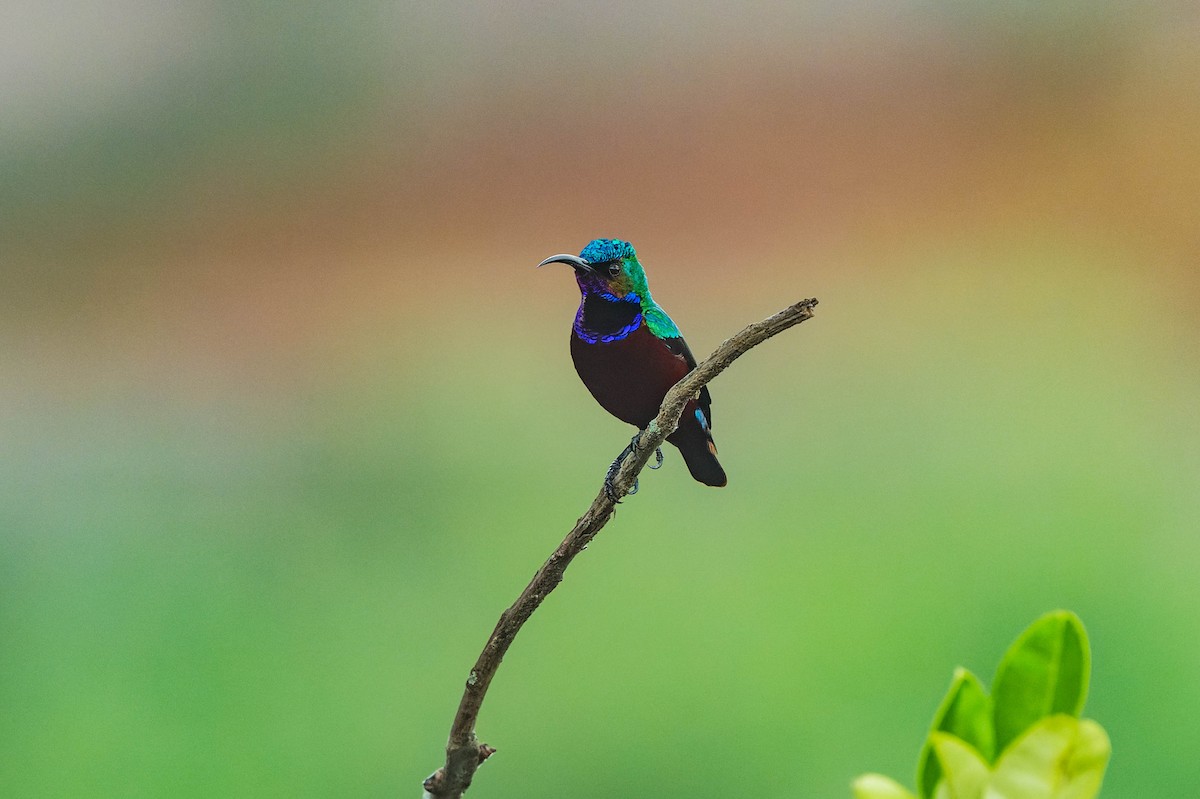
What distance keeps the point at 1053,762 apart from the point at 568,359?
1.27 metres

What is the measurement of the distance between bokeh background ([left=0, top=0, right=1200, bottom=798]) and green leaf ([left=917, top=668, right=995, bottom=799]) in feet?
3.60

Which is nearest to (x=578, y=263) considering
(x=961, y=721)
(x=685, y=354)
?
(x=685, y=354)

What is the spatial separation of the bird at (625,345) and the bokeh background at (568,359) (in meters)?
0.65

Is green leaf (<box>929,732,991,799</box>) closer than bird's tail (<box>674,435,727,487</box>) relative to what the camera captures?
Yes

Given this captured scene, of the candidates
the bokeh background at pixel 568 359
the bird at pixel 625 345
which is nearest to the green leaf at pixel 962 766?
the bird at pixel 625 345

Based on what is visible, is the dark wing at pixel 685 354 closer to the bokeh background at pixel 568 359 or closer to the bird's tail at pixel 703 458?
the bird's tail at pixel 703 458

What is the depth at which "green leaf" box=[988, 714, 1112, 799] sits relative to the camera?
0.39m

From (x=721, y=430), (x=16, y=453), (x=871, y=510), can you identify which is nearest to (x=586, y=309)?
(x=721, y=430)

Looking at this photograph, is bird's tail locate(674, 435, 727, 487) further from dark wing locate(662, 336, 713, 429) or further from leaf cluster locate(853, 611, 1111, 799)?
leaf cluster locate(853, 611, 1111, 799)

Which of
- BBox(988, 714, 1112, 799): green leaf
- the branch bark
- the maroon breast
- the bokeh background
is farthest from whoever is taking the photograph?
the bokeh background

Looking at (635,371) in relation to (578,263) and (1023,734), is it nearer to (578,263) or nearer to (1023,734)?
(578,263)

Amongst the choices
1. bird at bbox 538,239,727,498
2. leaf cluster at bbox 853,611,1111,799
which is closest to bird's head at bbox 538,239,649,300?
bird at bbox 538,239,727,498

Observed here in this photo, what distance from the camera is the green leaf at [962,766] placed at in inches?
15.9

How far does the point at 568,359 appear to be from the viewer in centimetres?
162
